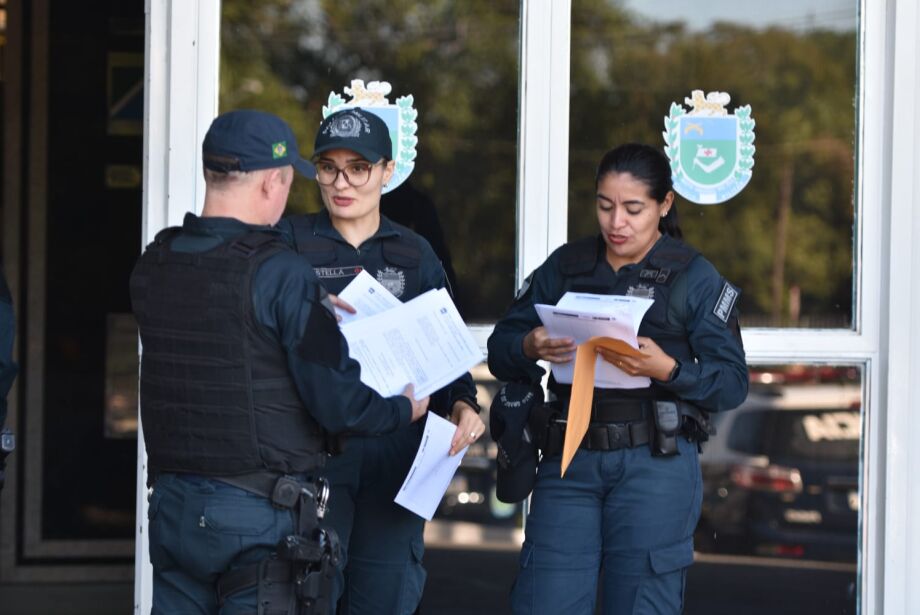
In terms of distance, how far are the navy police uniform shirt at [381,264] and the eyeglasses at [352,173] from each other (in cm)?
13

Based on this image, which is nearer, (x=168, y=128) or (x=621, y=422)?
(x=621, y=422)

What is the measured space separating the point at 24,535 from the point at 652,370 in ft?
11.9

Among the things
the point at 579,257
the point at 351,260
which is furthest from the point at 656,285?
the point at 351,260

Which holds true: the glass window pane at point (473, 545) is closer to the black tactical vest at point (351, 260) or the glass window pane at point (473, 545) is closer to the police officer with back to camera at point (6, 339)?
the black tactical vest at point (351, 260)

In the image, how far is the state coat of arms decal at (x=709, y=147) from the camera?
15.0 feet

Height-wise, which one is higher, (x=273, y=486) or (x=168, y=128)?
(x=168, y=128)

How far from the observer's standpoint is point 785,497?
470 centimetres

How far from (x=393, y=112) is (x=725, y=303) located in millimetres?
1431

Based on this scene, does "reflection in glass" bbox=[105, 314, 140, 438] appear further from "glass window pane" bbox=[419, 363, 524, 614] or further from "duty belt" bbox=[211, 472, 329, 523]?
"duty belt" bbox=[211, 472, 329, 523]

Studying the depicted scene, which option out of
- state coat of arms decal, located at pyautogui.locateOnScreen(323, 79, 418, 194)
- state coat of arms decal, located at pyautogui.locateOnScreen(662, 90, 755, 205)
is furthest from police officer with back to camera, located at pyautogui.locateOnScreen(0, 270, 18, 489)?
state coat of arms decal, located at pyautogui.locateOnScreen(662, 90, 755, 205)

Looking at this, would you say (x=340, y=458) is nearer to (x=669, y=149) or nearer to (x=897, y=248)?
(x=669, y=149)

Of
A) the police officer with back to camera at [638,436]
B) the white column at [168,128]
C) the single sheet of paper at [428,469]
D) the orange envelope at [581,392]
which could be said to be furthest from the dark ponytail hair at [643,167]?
the white column at [168,128]

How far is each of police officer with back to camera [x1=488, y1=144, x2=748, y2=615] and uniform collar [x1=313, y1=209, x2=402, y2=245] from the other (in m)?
0.49

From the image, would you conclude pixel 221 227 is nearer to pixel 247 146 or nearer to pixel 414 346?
pixel 247 146
